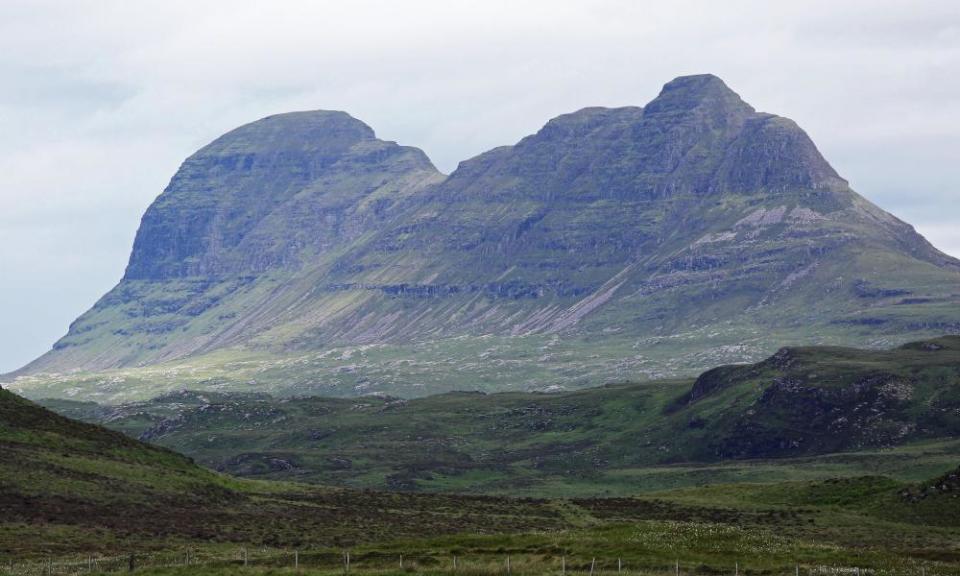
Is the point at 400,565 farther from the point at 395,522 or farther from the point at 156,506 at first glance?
the point at 156,506

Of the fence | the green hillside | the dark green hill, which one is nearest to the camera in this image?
the fence

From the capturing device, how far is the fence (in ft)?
249

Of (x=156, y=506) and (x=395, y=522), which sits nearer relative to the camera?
(x=395, y=522)

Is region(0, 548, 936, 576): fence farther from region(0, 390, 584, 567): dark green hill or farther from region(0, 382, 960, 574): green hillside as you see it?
region(0, 390, 584, 567): dark green hill

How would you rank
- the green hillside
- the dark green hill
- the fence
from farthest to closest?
the dark green hill < the green hillside < the fence

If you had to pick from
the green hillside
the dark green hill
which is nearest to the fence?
the green hillside

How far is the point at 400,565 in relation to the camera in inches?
3211

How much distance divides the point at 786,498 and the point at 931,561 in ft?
220

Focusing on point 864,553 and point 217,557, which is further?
point 217,557

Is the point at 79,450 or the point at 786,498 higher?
the point at 79,450

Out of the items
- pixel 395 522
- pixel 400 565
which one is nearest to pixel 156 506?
pixel 395 522

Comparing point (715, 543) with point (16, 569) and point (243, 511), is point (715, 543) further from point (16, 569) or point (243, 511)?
point (243, 511)

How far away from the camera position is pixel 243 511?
136m

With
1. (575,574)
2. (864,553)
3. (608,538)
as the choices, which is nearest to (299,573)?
(575,574)
